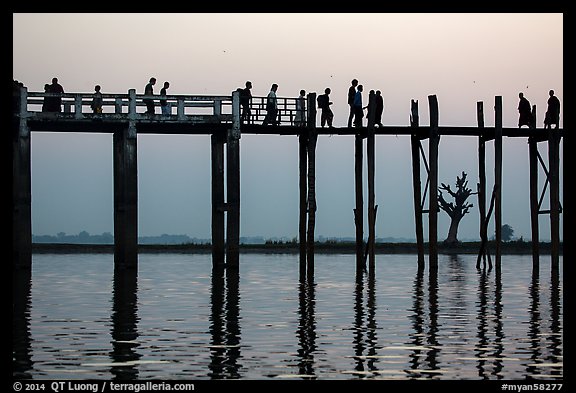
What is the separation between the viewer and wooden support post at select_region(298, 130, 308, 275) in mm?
35688

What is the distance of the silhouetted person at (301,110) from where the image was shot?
35281mm

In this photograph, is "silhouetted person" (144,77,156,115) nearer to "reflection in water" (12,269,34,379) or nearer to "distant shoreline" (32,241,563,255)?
"reflection in water" (12,269,34,379)

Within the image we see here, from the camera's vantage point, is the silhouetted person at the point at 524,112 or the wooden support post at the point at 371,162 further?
the silhouetted person at the point at 524,112

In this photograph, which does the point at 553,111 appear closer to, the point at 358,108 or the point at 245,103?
the point at 358,108

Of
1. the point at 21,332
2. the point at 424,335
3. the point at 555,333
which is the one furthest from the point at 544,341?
the point at 21,332

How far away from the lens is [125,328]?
1992 cm

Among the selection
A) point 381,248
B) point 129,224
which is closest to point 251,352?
point 129,224

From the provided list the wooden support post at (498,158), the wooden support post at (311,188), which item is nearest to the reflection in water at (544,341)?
the wooden support post at (498,158)

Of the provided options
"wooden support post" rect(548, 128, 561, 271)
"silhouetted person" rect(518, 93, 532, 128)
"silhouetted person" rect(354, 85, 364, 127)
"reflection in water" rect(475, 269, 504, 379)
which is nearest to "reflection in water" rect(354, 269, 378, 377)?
"reflection in water" rect(475, 269, 504, 379)

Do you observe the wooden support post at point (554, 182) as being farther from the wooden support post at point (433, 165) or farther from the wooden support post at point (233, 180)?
the wooden support post at point (233, 180)

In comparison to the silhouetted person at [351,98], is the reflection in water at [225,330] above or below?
below

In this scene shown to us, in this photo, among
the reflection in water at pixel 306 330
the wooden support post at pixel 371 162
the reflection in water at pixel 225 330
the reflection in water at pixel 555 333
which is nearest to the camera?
the reflection in water at pixel 225 330

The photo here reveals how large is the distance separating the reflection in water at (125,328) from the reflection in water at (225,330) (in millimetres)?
1011
